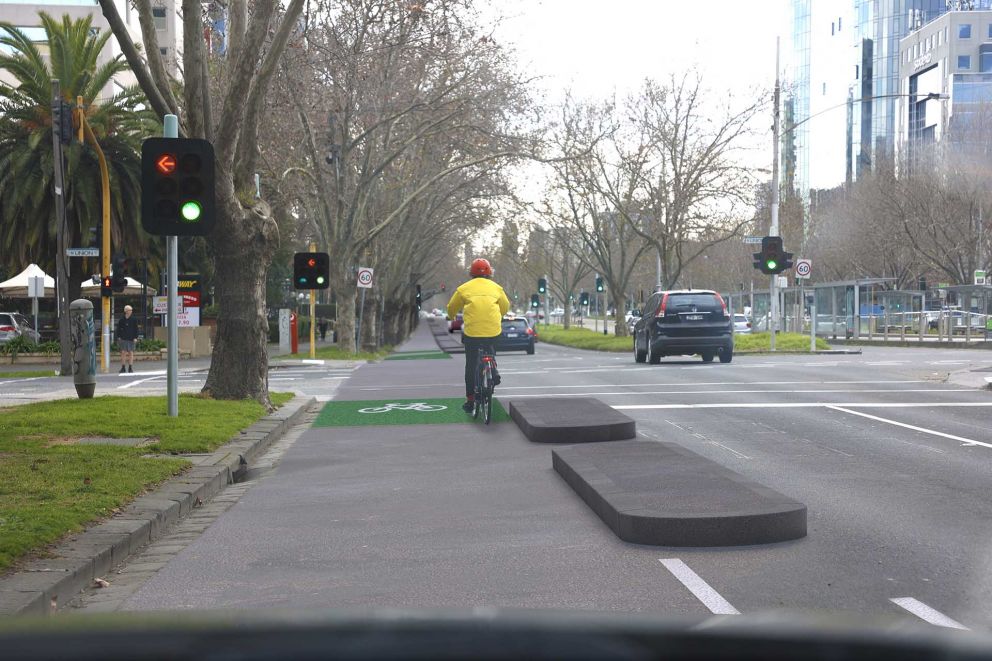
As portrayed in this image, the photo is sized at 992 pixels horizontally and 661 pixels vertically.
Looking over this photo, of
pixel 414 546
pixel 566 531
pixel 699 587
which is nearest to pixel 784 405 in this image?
pixel 566 531

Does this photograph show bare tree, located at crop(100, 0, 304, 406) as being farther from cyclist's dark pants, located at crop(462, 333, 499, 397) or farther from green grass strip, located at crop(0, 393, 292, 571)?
cyclist's dark pants, located at crop(462, 333, 499, 397)

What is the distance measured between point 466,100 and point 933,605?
2908 centimetres

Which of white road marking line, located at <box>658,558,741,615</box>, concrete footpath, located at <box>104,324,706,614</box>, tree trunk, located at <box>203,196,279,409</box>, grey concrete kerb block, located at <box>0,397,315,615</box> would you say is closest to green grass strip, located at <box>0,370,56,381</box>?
tree trunk, located at <box>203,196,279,409</box>

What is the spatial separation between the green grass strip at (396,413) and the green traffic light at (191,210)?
3.54 m

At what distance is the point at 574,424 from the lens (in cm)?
1314

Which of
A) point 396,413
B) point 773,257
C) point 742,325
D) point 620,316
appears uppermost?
point 773,257

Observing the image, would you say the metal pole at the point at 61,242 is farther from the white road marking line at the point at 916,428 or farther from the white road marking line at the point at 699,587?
the white road marking line at the point at 699,587

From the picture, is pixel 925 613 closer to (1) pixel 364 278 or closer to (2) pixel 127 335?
(2) pixel 127 335

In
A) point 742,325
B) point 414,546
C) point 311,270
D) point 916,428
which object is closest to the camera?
point 414,546

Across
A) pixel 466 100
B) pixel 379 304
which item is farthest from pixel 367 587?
pixel 379 304

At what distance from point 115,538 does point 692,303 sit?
78.8ft

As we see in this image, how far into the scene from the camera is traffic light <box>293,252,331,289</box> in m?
31.9

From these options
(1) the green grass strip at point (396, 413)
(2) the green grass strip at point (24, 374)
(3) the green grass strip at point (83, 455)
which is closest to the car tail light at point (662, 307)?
(1) the green grass strip at point (396, 413)

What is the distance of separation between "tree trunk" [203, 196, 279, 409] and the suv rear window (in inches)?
578
